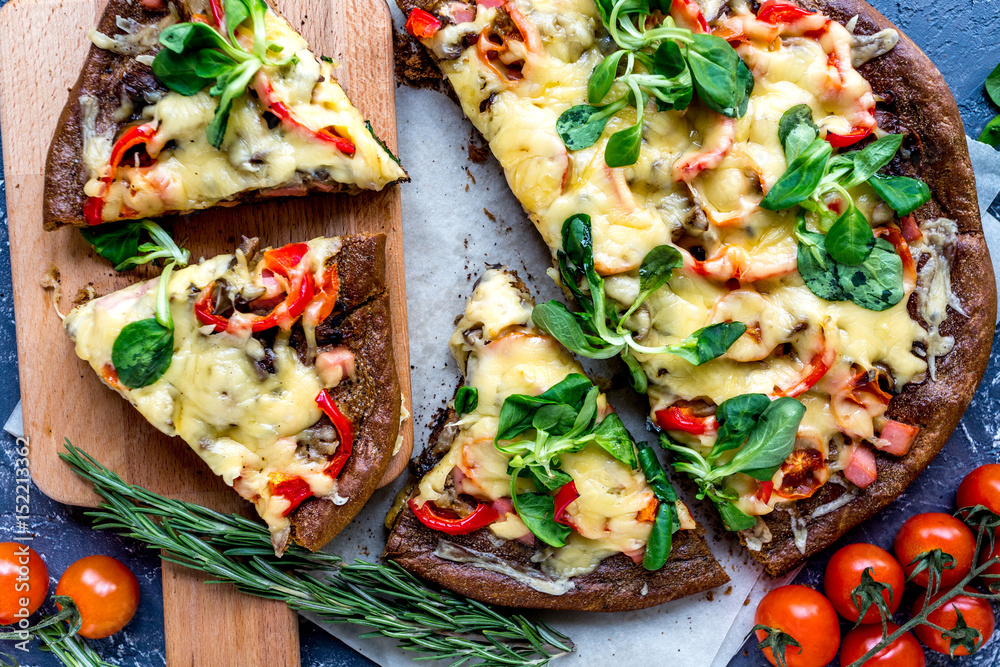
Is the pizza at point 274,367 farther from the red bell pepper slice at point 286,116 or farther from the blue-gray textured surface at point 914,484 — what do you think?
the blue-gray textured surface at point 914,484

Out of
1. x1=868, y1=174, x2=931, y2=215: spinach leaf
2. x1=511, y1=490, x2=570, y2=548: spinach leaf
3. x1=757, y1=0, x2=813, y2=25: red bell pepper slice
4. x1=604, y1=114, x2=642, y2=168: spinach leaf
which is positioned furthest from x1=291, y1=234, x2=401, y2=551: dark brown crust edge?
x1=868, y1=174, x2=931, y2=215: spinach leaf

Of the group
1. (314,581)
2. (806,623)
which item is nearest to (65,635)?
(314,581)

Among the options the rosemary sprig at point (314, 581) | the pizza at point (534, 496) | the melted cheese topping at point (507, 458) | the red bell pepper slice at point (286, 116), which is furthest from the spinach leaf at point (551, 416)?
the red bell pepper slice at point (286, 116)

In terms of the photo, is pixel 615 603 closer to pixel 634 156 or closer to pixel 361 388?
pixel 361 388

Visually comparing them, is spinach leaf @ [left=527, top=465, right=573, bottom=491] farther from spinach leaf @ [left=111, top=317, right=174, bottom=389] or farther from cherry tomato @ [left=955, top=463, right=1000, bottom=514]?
cherry tomato @ [left=955, top=463, right=1000, bottom=514]

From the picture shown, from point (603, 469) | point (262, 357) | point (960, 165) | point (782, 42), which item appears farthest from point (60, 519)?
point (960, 165)

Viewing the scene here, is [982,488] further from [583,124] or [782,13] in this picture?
[583,124]
